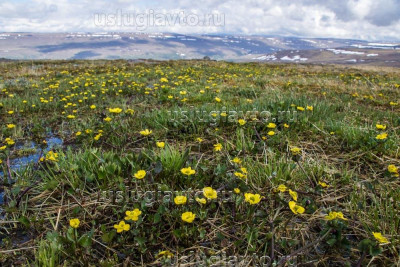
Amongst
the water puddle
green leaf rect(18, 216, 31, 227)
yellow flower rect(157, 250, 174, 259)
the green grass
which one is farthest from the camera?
the water puddle

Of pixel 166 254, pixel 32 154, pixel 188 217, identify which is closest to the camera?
pixel 166 254

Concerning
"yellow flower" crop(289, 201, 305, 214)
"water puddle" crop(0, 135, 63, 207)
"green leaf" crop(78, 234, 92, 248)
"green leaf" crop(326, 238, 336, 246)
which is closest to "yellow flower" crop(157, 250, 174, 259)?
"green leaf" crop(78, 234, 92, 248)

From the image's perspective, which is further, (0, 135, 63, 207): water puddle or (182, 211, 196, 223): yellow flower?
(0, 135, 63, 207): water puddle

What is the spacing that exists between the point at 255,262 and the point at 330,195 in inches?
50.3

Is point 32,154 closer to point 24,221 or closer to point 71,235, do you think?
point 24,221

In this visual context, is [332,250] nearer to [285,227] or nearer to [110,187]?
[285,227]

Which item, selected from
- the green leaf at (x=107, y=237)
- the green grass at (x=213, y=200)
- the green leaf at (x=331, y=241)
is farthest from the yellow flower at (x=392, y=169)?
the green leaf at (x=107, y=237)

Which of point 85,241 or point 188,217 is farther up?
point 188,217

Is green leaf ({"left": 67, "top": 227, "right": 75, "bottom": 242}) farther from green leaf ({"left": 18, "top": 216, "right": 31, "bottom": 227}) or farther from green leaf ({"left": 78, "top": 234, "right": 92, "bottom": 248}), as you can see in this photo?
green leaf ({"left": 18, "top": 216, "right": 31, "bottom": 227})

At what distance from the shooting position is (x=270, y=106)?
4.95m

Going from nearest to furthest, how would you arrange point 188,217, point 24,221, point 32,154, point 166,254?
point 166,254 → point 188,217 → point 24,221 → point 32,154

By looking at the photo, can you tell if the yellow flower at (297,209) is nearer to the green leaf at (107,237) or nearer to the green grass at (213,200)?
the green grass at (213,200)

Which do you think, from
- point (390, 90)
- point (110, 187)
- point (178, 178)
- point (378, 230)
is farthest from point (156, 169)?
point (390, 90)

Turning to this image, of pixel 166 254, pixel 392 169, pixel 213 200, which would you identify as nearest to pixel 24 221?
pixel 166 254
